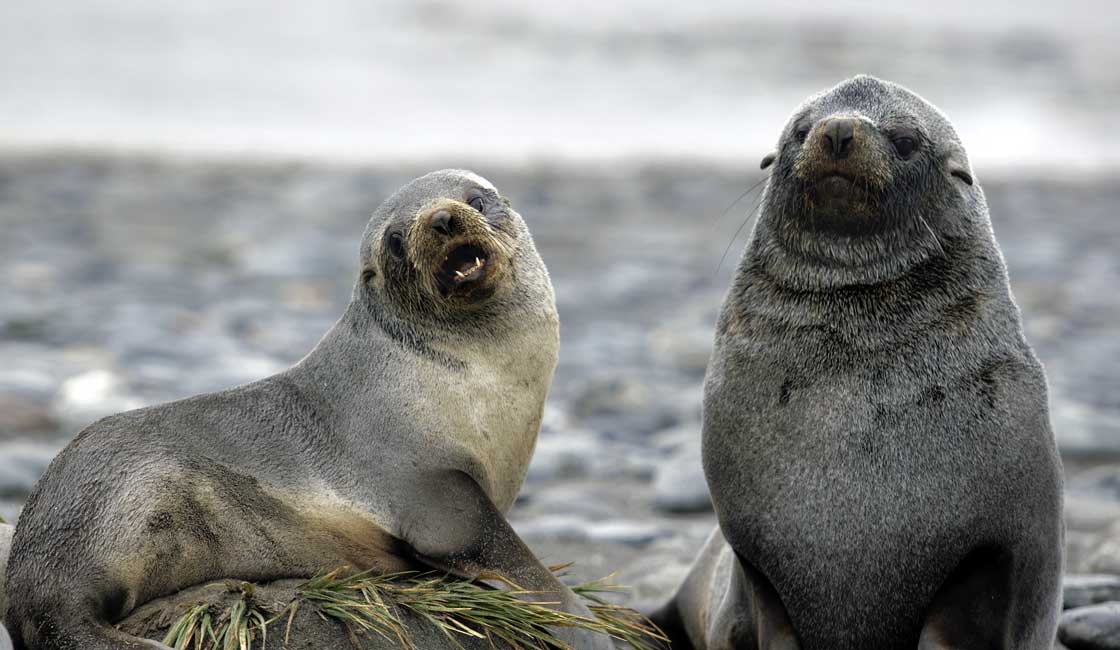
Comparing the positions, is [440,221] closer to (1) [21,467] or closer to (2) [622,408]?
(1) [21,467]

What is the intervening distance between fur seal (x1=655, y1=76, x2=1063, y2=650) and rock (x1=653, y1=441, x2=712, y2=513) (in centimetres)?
258

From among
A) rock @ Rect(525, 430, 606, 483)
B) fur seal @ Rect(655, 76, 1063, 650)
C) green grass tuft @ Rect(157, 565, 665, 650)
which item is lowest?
rock @ Rect(525, 430, 606, 483)

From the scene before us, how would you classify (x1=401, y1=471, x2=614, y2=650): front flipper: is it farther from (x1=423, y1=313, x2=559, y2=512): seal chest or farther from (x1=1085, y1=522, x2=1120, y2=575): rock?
(x1=1085, y1=522, x2=1120, y2=575): rock

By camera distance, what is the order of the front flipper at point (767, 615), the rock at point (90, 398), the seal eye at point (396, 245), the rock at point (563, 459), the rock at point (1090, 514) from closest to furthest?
the front flipper at point (767, 615)
the seal eye at point (396, 245)
the rock at point (1090, 514)
the rock at point (563, 459)
the rock at point (90, 398)

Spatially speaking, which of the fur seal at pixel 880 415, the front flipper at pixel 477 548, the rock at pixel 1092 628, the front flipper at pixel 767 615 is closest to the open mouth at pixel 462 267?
the front flipper at pixel 477 548

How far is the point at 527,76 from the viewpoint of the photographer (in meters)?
25.1

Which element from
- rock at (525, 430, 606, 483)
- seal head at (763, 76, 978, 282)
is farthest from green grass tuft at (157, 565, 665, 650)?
rock at (525, 430, 606, 483)

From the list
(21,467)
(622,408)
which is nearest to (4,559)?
(21,467)

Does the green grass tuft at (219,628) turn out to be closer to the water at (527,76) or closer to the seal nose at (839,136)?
the seal nose at (839,136)

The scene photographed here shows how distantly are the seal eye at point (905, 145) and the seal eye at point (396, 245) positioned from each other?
174cm

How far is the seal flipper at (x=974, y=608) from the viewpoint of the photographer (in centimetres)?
419

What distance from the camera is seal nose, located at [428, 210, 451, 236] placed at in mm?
5250

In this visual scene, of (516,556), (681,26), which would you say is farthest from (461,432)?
(681,26)

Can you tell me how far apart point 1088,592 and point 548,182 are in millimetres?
12768
